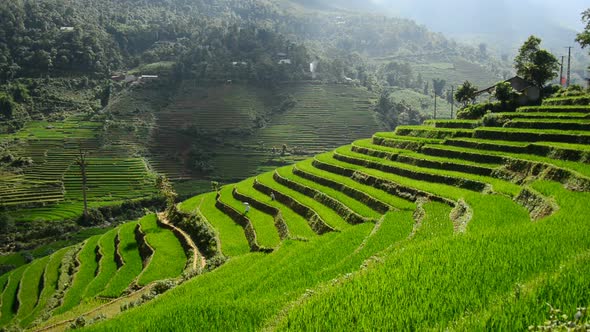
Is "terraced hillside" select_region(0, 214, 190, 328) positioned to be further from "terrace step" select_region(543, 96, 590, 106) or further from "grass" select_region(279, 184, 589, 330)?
"terrace step" select_region(543, 96, 590, 106)

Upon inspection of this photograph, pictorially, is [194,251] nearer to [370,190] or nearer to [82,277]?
[82,277]

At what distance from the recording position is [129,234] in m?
34.8

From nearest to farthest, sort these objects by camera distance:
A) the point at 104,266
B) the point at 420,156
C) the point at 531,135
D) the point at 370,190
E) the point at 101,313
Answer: the point at 101,313, the point at 531,135, the point at 370,190, the point at 420,156, the point at 104,266

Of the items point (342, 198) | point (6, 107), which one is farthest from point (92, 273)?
point (6, 107)

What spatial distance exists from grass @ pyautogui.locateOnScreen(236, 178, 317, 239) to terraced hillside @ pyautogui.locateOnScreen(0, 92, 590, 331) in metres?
0.10

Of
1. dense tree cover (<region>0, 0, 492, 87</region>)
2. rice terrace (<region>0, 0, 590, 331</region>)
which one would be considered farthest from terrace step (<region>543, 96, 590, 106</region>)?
dense tree cover (<region>0, 0, 492, 87</region>)

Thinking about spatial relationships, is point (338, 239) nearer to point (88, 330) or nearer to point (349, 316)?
point (88, 330)

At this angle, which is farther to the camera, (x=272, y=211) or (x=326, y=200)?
(x=272, y=211)

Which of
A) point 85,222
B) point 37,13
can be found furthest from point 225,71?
point 85,222

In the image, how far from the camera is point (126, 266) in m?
27.0

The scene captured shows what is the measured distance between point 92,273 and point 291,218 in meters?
13.1

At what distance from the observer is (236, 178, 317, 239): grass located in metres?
22.1

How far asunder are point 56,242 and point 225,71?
261 feet

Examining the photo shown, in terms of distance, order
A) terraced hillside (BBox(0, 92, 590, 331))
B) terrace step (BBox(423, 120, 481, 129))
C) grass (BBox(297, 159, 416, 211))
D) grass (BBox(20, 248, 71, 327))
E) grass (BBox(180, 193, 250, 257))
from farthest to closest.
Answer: terrace step (BBox(423, 120, 481, 129))
grass (BBox(20, 248, 71, 327))
grass (BBox(180, 193, 250, 257))
grass (BBox(297, 159, 416, 211))
terraced hillside (BBox(0, 92, 590, 331))
